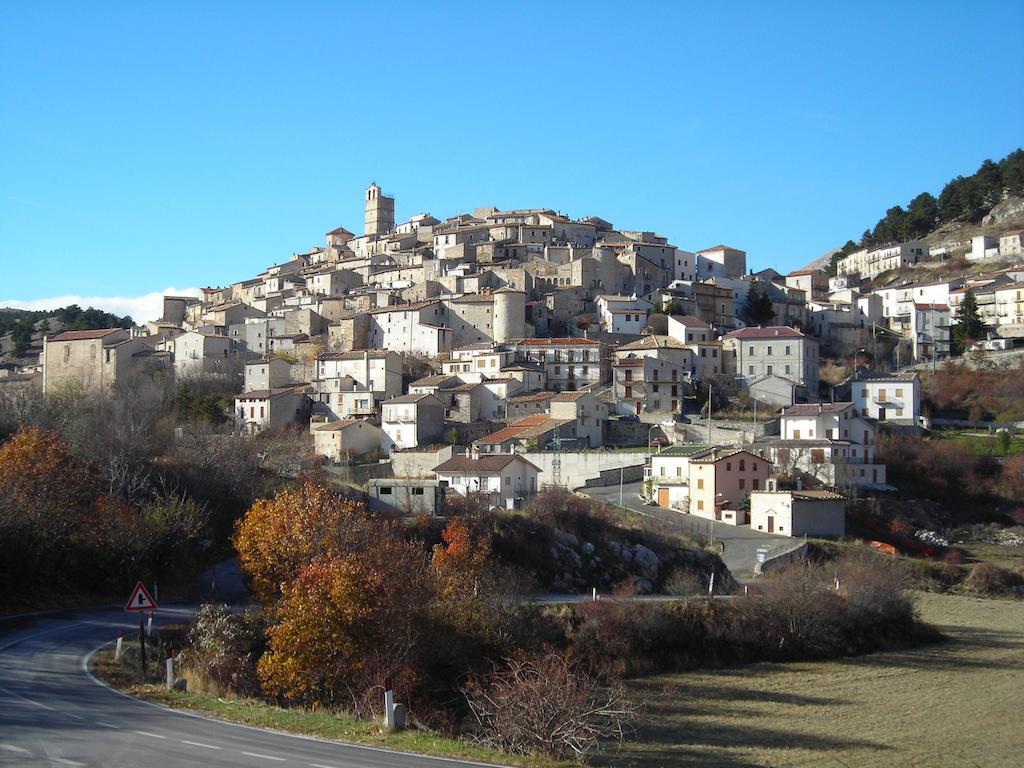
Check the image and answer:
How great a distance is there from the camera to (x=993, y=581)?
124 feet

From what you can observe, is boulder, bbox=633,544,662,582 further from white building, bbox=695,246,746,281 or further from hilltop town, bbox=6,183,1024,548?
white building, bbox=695,246,746,281

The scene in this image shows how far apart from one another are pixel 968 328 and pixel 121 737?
61.6 metres

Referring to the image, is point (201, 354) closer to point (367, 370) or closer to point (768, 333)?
point (367, 370)

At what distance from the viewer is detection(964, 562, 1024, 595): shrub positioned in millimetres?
37688

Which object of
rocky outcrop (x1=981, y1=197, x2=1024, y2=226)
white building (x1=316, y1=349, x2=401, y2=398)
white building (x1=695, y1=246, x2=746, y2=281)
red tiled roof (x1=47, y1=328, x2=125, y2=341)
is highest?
rocky outcrop (x1=981, y1=197, x2=1024, y2=226)

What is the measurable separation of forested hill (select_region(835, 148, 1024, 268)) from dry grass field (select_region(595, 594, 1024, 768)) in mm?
75417

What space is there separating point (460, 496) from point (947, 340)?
37879 millimetres

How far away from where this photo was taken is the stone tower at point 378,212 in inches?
4377

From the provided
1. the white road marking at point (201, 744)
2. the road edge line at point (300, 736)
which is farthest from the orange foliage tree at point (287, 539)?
the white road marking at point (201, 744)

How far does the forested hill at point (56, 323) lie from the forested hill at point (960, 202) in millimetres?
66619

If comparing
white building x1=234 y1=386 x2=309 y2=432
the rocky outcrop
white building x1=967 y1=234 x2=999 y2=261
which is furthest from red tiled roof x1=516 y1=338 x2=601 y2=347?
the rocky outcrop

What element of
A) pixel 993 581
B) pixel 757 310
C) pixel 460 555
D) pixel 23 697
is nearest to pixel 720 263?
pixel 757 310

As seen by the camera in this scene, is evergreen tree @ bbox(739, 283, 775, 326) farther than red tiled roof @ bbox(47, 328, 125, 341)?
Yes

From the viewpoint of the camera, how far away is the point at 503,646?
78.1 feet
